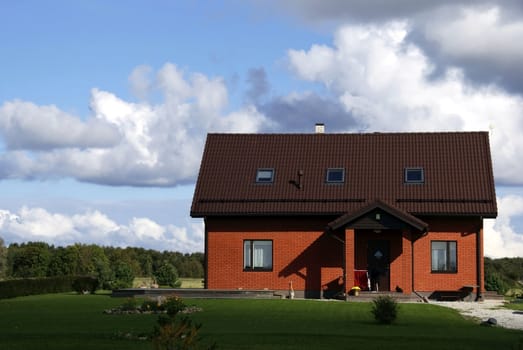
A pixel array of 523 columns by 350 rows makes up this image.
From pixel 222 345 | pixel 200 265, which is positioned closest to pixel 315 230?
pixel 222 345

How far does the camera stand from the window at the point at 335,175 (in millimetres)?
39969

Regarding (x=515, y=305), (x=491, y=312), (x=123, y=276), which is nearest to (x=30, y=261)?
(x=123, y=276)

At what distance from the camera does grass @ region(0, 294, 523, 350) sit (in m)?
19.1

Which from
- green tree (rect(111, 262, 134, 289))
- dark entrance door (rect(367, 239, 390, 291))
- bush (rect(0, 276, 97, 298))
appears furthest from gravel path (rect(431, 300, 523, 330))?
green tree (rect(111, 262, 134, 289))

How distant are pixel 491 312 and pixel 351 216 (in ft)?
24.8

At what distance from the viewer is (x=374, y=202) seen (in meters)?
36.1

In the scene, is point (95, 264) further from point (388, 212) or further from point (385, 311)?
point (385, 311)

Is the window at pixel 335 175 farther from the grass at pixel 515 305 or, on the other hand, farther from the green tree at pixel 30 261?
the green tree at pixel 30 261

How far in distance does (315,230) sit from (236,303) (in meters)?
7.28

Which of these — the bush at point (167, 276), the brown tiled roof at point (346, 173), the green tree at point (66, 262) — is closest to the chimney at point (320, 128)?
the brown tiled roof at point (346, 173)

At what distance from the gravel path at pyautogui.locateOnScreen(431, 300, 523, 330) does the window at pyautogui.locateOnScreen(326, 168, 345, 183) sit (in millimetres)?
6983

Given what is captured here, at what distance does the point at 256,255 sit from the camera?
3931 cm

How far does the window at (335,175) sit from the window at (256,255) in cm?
380

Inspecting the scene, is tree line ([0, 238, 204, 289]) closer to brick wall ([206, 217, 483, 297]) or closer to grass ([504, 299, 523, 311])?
brick wall ([206, 217, 483, 297])
